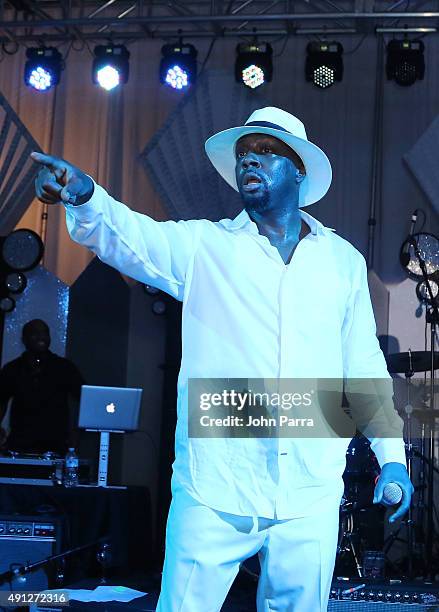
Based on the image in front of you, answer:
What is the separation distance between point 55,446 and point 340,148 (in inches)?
156

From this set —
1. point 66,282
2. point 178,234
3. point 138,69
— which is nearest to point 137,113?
point 138,69

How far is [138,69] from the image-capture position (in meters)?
9.83

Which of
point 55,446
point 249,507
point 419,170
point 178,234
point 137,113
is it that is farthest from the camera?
point 137,113

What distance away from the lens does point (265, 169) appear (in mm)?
2533

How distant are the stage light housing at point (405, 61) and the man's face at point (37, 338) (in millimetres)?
4027

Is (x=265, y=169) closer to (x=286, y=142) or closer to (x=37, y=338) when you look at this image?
(x=286, y=142)

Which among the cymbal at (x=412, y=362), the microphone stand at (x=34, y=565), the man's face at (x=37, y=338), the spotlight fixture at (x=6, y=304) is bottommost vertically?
the microphone stand at (x=34, y=565)

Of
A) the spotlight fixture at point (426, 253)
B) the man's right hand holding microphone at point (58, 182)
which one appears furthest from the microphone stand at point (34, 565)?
the spotlight fixture at point (426, 253)

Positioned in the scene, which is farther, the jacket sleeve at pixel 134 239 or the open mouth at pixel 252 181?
the open mouth at pixel 252 181

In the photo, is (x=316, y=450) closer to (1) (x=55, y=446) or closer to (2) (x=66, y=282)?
(1) (x=55, y=446)

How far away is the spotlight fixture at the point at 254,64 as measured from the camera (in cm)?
901

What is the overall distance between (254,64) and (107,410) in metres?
3.89

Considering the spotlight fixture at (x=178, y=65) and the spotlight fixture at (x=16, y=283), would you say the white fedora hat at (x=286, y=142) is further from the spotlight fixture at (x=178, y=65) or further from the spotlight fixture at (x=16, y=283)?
the spotlight fixture at (x=16, y=283)

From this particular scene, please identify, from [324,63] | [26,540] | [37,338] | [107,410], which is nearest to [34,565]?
[26,540]
